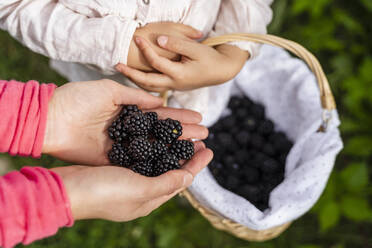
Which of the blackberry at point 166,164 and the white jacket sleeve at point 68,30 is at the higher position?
the white jacket sleeve at point 68,30

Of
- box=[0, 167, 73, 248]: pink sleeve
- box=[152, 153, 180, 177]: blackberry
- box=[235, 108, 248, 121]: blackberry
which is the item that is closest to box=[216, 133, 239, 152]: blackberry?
box=[235, 108, 248, 121]: blackberry

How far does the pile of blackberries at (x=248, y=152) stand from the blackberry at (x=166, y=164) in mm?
491

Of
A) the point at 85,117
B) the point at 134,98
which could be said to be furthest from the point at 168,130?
the point at 85,117

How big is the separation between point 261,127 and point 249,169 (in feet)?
0.78

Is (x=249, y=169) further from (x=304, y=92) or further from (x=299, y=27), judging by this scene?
(x=299, y=27)

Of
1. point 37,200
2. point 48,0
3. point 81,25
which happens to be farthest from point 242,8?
point 37,200

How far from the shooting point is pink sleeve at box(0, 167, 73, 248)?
2.74 feet

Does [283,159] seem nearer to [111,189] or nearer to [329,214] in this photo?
[329,214]

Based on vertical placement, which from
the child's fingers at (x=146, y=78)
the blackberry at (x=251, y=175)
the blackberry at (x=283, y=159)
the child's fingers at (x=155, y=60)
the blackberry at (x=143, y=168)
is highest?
the child's fingers at (x=155, y=60)

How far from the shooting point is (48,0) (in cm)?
118

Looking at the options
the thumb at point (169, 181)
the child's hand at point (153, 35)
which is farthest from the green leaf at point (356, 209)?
the child's hand at point (153, 35)

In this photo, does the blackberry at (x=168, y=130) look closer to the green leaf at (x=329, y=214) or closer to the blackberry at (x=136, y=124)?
the blackberry at (x=136, y=124)

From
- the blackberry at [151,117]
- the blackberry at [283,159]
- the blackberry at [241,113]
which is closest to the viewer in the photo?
the blackberry at [151,117]

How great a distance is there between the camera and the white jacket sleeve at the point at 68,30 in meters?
1.13
